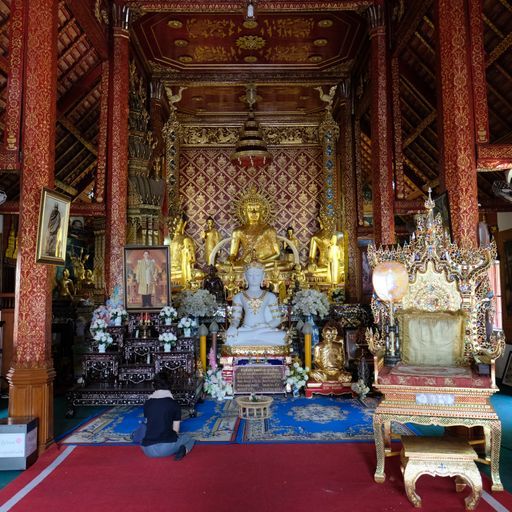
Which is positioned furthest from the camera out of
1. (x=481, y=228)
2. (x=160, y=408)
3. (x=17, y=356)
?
(x=481, y=228)

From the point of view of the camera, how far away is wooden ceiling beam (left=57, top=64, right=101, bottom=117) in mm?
8477

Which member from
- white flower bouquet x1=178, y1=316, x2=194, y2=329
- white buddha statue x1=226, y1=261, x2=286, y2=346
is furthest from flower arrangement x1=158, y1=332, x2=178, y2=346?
white buddha statue x1=226, y1=261, x2=286, y2=346

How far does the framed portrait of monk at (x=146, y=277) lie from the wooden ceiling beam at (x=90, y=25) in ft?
10.8

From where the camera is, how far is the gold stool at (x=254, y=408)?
570cm

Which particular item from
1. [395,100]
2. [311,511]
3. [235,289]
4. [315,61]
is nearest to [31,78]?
[311,511]

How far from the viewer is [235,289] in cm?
1089

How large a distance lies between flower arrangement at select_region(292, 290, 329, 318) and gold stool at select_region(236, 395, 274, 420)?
2.50 m

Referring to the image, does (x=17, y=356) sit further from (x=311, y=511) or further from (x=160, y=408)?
(x=311, y=511)

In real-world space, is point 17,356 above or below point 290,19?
below

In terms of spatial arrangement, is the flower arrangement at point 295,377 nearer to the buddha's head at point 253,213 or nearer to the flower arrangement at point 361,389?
the flower arrangement at point 361,389

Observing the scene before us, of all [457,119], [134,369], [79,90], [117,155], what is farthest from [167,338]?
[79,90]

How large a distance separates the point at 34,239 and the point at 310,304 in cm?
456

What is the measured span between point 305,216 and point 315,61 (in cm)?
382

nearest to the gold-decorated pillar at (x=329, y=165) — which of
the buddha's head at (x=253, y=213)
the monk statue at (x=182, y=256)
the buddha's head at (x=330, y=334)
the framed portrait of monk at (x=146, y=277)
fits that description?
the buddha's head at (x=253, y=213)
